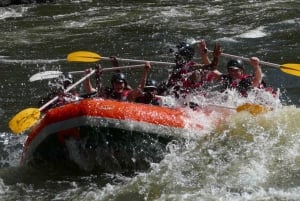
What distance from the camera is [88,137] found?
6.58 m

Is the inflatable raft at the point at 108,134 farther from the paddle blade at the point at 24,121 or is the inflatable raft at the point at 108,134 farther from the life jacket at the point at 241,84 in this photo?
the life jacket at the point at 241,84

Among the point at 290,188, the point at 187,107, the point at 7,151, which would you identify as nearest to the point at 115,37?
the point at 7,151

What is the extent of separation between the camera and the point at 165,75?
38.7ft

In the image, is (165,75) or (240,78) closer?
(240,78)

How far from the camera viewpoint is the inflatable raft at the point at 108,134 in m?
6.52

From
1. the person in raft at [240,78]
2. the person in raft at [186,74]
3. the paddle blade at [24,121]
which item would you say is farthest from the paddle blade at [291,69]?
the paddle blade at [24,121]

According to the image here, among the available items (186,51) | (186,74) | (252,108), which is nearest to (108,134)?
(252,108)

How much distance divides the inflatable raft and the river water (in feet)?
0.50

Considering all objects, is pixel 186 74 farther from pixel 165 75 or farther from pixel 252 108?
pixel 165 75

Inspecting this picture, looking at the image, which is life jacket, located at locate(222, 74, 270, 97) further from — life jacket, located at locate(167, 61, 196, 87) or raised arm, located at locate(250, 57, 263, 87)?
life jacket, located at locate(167, 61, 196, 87)

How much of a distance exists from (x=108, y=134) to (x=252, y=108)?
72.1 inches

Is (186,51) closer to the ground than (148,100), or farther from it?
farther from it

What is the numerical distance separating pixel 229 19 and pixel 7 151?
9367 millimetres

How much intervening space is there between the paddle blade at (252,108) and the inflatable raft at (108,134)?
0.60 meters
